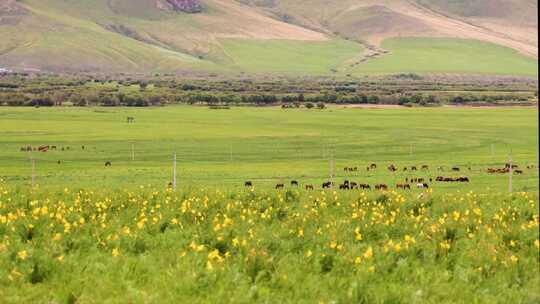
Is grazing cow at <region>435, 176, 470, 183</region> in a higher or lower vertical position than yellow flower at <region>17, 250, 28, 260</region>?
lower

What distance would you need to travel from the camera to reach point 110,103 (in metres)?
150

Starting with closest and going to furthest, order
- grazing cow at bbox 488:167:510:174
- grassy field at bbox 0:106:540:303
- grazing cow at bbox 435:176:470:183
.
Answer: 1. grassy field at bbox 0:106:540:303
2. grazing cow at bbox 435:176:470:183
3. grazing cow at bbox 488:167:510:174

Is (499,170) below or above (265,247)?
below

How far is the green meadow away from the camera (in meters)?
52.1

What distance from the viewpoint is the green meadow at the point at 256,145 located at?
52125mm

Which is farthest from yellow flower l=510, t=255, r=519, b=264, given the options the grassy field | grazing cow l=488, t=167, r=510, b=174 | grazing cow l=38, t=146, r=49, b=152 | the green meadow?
grazing cow l=38, t=146, r=49, b=152

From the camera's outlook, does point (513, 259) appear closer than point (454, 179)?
Yes

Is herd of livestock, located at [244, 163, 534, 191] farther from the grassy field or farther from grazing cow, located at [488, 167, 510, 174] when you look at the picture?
the grassy field

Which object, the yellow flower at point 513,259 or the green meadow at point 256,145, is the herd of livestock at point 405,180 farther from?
the yellow flower at point 513,259

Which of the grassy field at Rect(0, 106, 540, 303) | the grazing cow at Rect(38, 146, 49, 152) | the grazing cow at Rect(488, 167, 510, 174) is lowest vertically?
the grazing cow at Rect(38, 146, 49, 152)

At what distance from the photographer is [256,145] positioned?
78312mm

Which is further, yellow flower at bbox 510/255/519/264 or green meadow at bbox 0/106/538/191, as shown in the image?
green meadow at bbox 0/106/538/191

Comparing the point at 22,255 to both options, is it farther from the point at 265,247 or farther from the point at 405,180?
the point at 405,180

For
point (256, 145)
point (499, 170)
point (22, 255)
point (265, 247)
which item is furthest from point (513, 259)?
point (256, 145)
